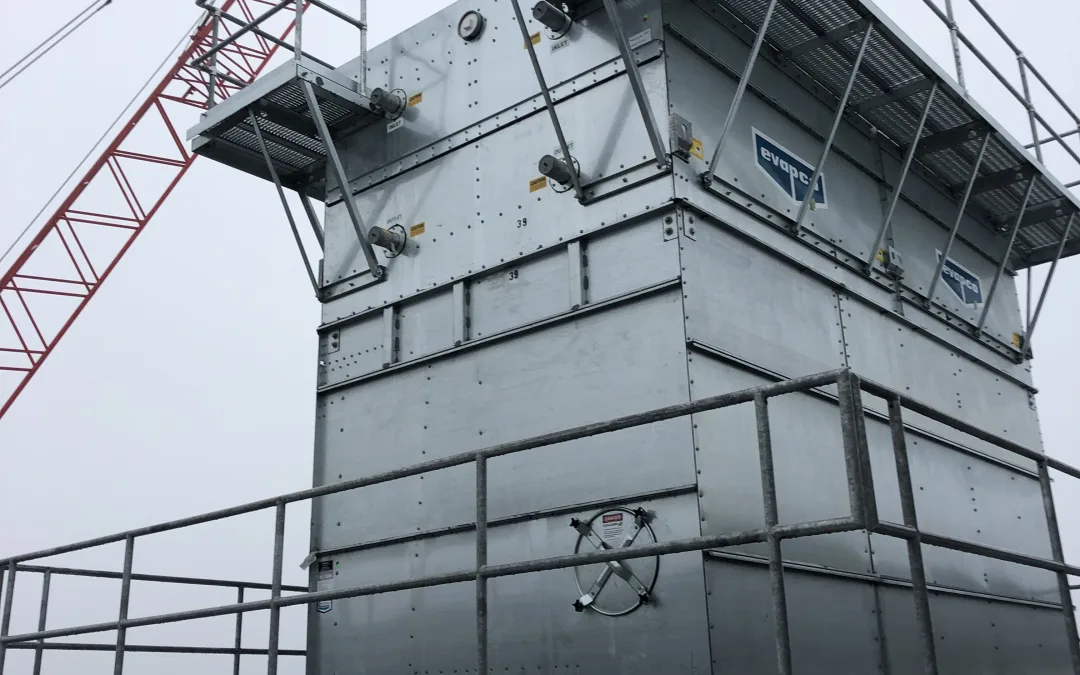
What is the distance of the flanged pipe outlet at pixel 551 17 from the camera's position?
27.8ft

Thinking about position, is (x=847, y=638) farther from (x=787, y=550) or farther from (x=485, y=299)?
(x=485, y=299)

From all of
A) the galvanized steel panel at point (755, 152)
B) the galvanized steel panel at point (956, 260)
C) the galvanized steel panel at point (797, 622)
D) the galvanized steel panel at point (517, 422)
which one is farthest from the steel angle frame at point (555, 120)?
the galvanized steel panel at point (956, 260)

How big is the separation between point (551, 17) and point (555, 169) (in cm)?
137

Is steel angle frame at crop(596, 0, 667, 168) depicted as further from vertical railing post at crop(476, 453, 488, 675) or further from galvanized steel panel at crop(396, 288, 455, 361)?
vertical railing post at crop(476, 453, 488, 675)

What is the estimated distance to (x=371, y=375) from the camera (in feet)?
30.9

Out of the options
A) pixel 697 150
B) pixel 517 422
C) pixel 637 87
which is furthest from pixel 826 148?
pixel 517 422

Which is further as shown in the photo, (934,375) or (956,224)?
(956,224)

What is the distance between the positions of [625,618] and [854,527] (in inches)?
109

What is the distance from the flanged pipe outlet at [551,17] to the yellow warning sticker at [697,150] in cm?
154

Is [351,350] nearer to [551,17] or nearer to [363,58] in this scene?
[363,58]

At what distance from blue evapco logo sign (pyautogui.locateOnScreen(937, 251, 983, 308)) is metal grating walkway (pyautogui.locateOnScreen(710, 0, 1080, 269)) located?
2.70 ft

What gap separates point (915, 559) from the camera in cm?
478

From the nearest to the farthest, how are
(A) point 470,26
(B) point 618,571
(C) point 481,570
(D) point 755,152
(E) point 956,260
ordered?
(C) point 481,570 → (B) point 618,571 → (D) point 755,152 → (A) point 470,26 → (E) point 956,260

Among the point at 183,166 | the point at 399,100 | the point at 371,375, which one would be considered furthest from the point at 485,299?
the point at 183,166
